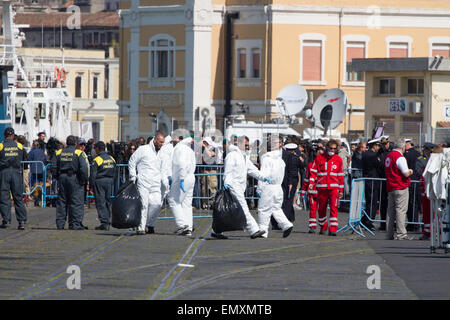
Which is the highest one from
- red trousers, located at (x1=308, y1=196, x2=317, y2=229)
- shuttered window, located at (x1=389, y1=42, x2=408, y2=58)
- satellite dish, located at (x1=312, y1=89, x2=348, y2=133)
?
shuttered window, located at (x1=389, y1=42, x2=408, y2=58)

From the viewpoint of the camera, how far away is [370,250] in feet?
60.5

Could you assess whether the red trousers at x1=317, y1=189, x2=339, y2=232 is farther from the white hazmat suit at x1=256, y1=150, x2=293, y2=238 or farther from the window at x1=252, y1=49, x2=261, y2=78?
the window at x1=252, y1=49, x2=261, y2=78

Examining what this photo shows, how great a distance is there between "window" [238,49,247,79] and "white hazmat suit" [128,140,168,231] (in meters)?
34.6

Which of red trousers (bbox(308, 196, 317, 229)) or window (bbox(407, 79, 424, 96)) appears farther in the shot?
window (bbox(407, 79, 424, 96))

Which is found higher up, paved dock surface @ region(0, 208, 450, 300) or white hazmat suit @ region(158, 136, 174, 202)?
white hazmat suit @ region(158, 136, 174, 202)

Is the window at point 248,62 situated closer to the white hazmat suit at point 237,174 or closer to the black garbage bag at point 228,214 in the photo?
the white hazmat suit at point 237,174

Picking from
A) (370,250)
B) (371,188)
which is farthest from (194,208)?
(370,250)

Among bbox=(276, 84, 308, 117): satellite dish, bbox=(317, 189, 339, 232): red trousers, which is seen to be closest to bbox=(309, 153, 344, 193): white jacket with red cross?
bbox=(317, 189, 339, 232): red trousers

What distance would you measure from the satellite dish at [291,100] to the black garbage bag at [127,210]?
69.9ft

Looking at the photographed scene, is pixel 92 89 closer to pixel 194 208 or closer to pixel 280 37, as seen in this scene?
pixel 280 37

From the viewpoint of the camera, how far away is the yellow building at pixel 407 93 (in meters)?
40.9

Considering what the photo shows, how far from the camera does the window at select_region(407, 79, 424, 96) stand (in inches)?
1665

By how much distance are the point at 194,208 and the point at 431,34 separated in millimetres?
30097

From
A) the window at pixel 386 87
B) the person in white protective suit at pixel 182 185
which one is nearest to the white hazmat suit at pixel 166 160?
the person in white protective suit at pixel 182 185
